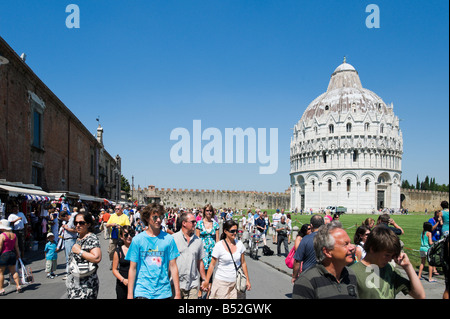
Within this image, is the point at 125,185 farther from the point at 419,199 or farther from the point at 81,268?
the point at 81,268

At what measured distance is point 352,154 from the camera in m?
78.3

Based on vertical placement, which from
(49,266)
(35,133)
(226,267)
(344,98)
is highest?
(344,98)

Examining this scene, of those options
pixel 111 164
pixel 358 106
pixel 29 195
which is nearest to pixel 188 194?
pixel 111 164

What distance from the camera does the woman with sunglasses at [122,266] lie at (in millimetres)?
5090

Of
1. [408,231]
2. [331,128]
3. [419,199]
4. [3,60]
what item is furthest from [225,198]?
[3,60]

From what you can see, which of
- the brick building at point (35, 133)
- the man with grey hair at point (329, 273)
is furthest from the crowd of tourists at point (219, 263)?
the brick building at point (35, 133)

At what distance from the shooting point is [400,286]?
3.39 metres

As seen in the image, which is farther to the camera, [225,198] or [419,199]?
[419,199]

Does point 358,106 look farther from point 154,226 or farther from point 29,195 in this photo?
point 154,226

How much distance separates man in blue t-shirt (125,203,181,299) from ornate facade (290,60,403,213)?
77137 millimetres

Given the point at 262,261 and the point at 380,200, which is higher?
the point at 262,261

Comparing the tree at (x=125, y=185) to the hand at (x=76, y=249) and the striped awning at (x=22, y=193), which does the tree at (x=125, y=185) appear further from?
the hand at (x=76, y=249)

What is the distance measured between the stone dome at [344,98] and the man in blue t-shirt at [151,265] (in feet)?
265

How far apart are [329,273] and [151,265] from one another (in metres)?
2.19
